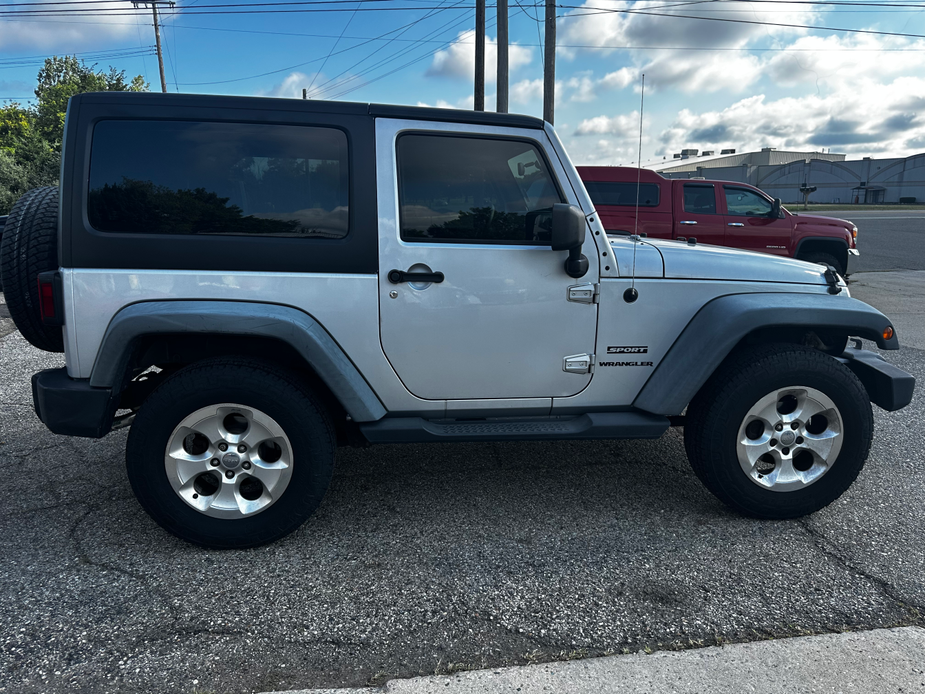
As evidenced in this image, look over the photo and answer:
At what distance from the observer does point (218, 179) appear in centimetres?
293

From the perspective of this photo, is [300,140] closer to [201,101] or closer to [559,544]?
[201,101]

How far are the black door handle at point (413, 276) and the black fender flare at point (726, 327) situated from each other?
1201mm

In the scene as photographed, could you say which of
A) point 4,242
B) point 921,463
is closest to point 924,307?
point 921,463

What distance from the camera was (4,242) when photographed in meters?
3.04

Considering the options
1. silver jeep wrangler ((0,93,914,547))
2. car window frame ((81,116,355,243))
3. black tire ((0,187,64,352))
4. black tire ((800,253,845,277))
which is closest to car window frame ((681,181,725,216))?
black tire ((800,253,845,277))

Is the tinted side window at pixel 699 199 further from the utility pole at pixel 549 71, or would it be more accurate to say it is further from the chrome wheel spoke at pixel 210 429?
the chrome wheel spoke at pixel 210 429

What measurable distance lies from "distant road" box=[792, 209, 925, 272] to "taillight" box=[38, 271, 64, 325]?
16.6 metres

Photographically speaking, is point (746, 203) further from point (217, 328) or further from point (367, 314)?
point (217, 328)

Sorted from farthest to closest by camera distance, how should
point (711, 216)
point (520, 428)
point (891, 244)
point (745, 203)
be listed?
point (891, 244) → point (745, 203) → point (711, 216) → point (520, 428)

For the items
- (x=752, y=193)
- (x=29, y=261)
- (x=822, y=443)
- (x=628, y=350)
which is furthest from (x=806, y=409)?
(x=752, y=193)

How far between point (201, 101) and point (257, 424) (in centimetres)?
144

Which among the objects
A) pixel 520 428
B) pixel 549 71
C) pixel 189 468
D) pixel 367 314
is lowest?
pixel 189 468

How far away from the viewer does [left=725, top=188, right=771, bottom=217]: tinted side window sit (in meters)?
11.0

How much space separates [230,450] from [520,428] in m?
1.34
